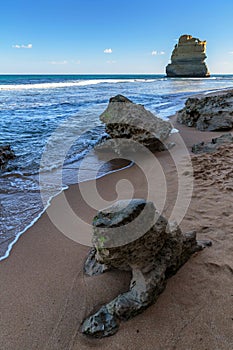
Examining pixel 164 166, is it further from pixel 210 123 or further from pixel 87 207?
pixel 210 123

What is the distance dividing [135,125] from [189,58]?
73.2 metres

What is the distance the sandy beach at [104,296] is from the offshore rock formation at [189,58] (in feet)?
249

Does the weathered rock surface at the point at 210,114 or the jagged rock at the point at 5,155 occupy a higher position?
the weathered rock surface at the point at 210,114

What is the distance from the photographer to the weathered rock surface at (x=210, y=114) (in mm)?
7273

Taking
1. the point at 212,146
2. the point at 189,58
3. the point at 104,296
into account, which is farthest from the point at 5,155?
the point at 189,58

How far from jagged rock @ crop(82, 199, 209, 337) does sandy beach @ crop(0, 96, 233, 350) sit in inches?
2.7

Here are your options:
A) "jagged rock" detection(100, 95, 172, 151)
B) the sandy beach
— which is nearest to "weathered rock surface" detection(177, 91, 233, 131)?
"jagged rock" detection(100, 95, 172, 151)

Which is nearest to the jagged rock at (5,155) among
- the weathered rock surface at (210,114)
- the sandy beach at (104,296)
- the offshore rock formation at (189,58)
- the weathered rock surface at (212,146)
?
the sandy beach at (104,296)

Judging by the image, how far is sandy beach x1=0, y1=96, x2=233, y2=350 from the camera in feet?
5.15

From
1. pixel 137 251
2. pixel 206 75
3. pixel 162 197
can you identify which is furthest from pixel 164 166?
pixel 206 75

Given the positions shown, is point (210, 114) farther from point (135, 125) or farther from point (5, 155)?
point (5, 155)

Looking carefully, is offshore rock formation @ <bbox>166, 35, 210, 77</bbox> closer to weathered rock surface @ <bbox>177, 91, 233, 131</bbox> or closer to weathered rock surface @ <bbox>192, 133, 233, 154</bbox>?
weathered rock surface @ <bbox>177, 91, 233, 131</bbox>

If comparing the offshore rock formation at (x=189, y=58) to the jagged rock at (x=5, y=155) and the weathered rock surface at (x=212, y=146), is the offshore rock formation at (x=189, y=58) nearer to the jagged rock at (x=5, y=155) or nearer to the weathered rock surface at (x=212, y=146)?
the weathered rock surface at (x=212, y=146)

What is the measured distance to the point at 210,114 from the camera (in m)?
7.59
